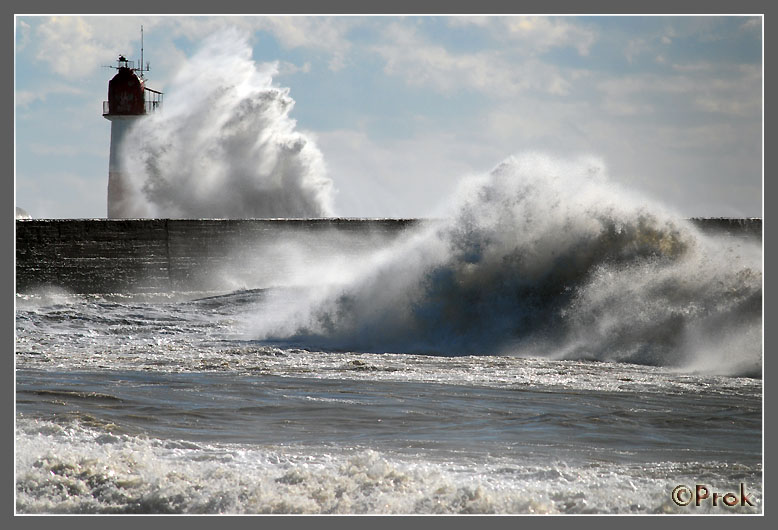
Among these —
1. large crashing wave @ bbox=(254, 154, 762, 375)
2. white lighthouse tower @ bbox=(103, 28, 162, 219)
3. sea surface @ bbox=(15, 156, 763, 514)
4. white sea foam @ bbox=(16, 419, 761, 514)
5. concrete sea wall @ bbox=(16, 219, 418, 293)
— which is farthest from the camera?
white lighthouse tower @ bbox=(103, 28, 162, 219)

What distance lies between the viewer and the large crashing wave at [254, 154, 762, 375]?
7.03m

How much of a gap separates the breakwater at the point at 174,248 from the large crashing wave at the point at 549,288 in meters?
3.31

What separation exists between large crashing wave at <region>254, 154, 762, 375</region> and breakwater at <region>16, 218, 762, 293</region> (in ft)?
10.8

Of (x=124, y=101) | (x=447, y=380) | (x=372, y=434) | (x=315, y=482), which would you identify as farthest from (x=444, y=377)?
(x=124, y=101)

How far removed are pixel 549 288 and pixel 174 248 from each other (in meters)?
6.25

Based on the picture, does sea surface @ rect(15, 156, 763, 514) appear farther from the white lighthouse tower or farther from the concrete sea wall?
the white lighthouse tower

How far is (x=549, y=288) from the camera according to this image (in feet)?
26.3

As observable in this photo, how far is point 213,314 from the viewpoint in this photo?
35.0ft

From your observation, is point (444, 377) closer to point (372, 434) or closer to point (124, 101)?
point (372, 434)

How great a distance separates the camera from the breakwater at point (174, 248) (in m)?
11.5

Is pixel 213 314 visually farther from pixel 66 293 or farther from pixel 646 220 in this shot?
pixel 646 220

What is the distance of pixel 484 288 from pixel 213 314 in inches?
144

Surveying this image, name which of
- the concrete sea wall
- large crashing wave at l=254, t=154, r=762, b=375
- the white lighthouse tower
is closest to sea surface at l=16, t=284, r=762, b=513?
large crashing wave at l=254, t=154, r=762, b=375

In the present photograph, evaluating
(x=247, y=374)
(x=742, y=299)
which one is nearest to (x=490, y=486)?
(x=247, y=374)
